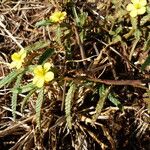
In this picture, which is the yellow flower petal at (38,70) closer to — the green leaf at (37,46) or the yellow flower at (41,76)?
the yellow flower at (41,76)

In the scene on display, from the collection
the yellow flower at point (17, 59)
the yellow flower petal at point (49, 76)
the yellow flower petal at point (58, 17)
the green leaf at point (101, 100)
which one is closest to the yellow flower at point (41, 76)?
the yellow flower petal at point (49, 76)

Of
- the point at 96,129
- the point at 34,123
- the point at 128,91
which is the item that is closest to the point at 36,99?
the point at 34,123

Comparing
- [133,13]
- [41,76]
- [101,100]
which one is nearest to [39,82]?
[41,76]

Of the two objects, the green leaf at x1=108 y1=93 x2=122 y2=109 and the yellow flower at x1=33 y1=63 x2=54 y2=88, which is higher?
the yellow flower at x1=33 y1=63 x2=54 y2=88

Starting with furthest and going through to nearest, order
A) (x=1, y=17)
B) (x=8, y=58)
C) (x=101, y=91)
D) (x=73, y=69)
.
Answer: (x=1, y=17), (x=8, y=58), (x=73, y=69), (x=101, y=91)

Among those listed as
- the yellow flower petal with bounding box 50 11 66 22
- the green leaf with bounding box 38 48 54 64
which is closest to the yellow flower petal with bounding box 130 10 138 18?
the yellow flower petal with bounding box 50 11 66 22

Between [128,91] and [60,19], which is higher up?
[60,19]

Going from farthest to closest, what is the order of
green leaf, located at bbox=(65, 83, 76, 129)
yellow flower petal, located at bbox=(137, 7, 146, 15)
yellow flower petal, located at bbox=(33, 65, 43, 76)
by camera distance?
yellow flower petal, located at bbox=(137, 7, 146, 15) < green leaf, located at bbox=(65, 83, 76, 129) < yellow flower petal, located at bbox=(33, 65, 43, 76)

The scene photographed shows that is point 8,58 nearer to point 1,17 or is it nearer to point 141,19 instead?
point 1,17

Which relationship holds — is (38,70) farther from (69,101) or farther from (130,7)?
(130,7)

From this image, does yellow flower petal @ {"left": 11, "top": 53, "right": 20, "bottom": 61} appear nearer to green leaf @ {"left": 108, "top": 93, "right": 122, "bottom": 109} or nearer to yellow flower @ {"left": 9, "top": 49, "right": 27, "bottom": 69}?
yellow flower @ {"left": 9, "top": 49, "right": 27, "bottom": 69}

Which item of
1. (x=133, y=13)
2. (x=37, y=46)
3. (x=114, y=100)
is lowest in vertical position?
(x=114, y=100)
